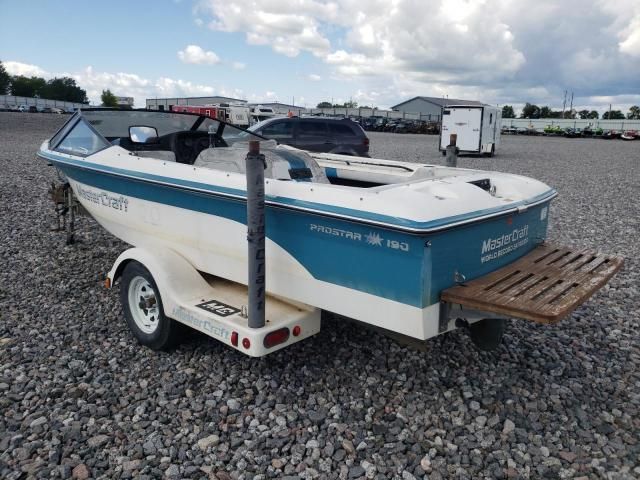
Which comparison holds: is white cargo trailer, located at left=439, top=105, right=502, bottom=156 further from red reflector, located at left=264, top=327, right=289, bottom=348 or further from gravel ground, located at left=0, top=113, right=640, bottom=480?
red reflector, located at left=264, top=327, right=289, bottom=348

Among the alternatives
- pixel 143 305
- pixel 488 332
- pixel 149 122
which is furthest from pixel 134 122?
pixel 488 332

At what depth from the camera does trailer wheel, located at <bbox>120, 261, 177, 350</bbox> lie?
3824 millimetres

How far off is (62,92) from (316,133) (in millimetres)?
97293

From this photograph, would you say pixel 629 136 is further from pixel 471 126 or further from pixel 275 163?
pixel 275 163

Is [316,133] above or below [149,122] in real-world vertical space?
below

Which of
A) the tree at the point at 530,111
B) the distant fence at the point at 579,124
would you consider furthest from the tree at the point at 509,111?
the distant fence at the point at 579,124

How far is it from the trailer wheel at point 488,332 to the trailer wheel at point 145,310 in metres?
2.01

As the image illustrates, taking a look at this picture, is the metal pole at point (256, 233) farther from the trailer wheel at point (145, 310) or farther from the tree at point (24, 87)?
the tree at point (24, 87)

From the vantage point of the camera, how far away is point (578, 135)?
165 feet

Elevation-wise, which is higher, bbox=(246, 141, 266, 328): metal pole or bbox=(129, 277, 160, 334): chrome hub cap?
bbox=(246, 141, 266, 328): metal pole

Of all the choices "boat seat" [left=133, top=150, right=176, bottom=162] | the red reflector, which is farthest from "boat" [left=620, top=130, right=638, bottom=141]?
the red reflector

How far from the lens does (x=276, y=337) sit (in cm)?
326

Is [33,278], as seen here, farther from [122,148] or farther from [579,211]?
[579,211]

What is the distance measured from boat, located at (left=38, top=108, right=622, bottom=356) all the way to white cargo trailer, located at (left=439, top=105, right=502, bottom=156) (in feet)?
56.1
